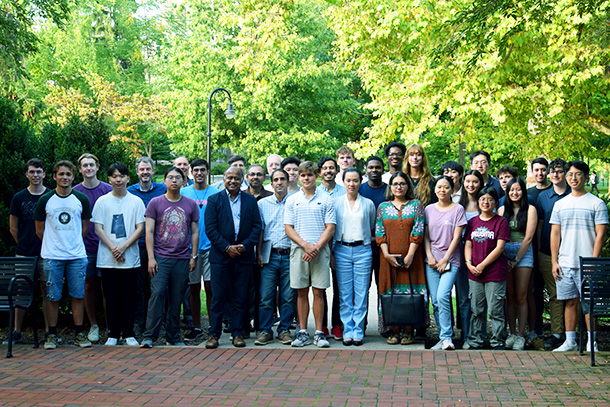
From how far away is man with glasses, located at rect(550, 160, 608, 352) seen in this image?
7578mm

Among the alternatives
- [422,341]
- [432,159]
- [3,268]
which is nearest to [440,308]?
[422,341]

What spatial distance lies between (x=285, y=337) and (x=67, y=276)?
8.86 feet

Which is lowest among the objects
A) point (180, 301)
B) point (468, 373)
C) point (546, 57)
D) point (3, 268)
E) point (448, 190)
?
point (468, 373)

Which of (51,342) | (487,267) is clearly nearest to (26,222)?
(51,342)

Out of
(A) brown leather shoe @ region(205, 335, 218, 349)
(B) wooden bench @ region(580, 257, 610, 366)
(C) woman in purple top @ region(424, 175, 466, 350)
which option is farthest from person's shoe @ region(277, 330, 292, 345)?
(B) wooden bench @ region(580, 257, 610, 366)

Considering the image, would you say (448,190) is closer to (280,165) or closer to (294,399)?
(280,165)

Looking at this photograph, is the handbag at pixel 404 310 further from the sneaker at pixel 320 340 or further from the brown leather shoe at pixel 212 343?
the brown leather shoe at pixel 212 343

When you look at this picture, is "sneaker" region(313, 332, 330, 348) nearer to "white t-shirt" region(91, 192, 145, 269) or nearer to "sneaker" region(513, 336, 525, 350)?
"sneaker" region(513, 336, 525, 350)

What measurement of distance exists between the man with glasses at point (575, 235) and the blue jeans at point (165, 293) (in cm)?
437

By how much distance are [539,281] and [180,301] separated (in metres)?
4.38

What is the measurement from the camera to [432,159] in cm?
3353

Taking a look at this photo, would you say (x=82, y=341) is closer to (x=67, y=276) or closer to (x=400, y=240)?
(x=67, y=276)

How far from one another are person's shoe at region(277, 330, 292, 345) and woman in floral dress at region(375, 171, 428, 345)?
1150 mm

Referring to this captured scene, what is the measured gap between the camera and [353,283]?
8.20 m
